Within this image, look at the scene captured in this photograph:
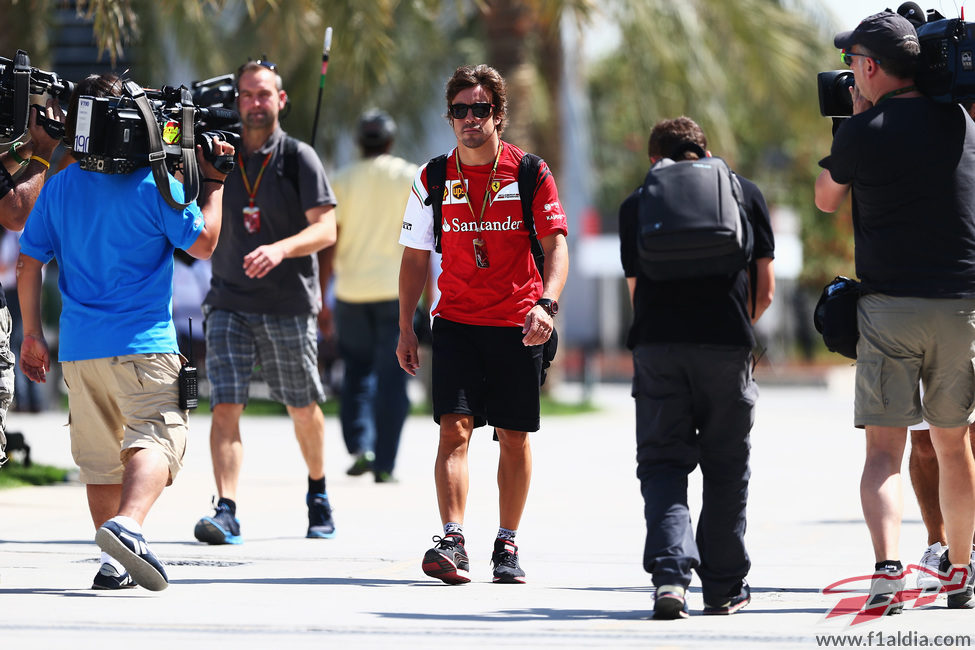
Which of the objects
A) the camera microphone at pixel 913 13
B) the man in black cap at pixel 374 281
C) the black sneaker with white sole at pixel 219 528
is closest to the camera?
the camera microphone at pixel 913 13

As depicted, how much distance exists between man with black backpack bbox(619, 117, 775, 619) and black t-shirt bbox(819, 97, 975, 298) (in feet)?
1.50

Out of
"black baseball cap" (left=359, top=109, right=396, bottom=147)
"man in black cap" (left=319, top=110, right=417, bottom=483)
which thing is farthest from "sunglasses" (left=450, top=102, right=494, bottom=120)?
"black baseball cap" (left=359, top=109, right=396, bottom=147)

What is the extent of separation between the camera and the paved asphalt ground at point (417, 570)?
16.2ft

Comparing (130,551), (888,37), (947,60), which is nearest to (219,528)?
(130,551)

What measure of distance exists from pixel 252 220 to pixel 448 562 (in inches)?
94.7

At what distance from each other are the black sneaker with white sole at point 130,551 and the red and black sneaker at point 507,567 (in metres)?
1.35

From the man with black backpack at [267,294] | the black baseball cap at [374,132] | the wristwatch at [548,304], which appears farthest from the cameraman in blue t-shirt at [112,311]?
the black baseball cap at [374,132]

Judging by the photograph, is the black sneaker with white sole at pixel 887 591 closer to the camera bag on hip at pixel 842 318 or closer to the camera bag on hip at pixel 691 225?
the camera bag on hip at pixel 842 318

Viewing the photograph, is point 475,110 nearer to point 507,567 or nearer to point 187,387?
point 187,387

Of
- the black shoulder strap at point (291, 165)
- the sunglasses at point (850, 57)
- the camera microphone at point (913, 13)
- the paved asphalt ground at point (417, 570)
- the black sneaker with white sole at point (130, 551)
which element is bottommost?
the paved asphalt ground at point (417, 570)

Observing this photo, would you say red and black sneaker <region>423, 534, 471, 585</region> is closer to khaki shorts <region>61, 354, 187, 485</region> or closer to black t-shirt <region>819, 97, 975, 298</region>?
khaki shorts <region>61, 354, 187, 485</region>

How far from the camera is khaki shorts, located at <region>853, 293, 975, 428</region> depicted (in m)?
5.41

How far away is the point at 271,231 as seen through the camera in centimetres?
765

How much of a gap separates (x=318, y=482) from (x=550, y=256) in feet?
6.29
